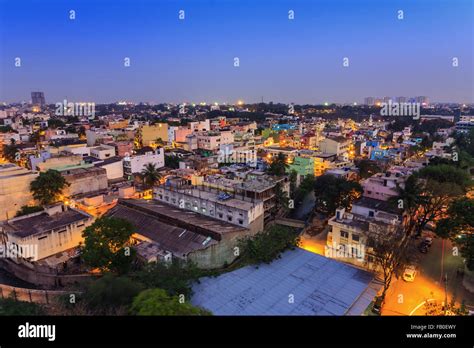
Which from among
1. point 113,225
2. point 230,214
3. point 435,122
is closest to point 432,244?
point 230,214

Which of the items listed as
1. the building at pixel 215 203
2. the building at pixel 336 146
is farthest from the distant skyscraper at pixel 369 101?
the building at pixel 215 203

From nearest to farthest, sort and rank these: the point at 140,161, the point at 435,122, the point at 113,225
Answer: the point at 113,225
the point at 140,161
the point at 435,122

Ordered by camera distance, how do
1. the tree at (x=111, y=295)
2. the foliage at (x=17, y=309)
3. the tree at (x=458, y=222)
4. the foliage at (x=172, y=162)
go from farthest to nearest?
the foliage at (x=172, y=162) → the tree at (x=458, y=222) → the tree at (x=111, y=295) → the foliage at (x=17, y=309)

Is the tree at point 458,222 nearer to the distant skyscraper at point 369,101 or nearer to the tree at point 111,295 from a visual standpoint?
the tree at point 111,295

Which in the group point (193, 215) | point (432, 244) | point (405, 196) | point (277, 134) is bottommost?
point (432, 244)

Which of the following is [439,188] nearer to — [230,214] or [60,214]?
[230,214]

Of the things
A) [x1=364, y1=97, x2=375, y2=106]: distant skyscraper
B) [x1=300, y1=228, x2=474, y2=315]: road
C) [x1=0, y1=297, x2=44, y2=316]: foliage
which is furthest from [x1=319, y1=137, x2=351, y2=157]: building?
[x1=364, y1=97, x2=375, y2=106]: distant skyscraper

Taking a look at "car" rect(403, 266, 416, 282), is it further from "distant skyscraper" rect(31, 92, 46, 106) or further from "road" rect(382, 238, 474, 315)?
"distant skyscraper" rect(31, 92, 46, 106)
